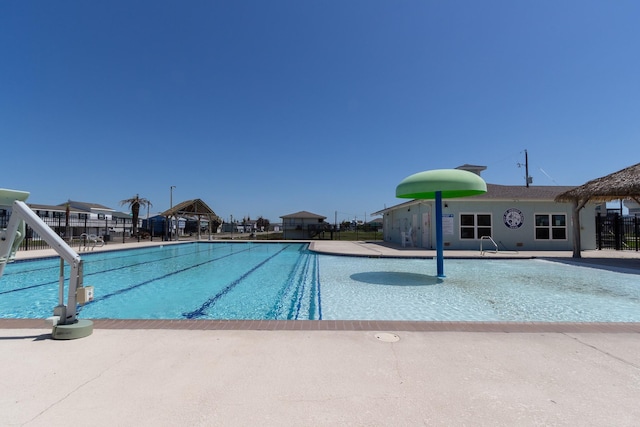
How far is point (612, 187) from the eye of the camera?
39.3 feet

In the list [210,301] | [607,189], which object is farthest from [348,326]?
[607,189]

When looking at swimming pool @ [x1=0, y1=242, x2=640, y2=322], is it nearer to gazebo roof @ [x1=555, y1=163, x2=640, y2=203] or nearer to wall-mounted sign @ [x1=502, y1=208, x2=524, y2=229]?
gazebo roof @ [x1=555, y1=163, x2=640, y2=203]

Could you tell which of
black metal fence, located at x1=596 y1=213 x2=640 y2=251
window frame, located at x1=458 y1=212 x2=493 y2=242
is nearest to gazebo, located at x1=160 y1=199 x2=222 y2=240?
window frame, located at x1=458 y1=212 x2=493 y2=242

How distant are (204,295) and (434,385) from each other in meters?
6.32

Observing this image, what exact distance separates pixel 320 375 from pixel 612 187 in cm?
1522

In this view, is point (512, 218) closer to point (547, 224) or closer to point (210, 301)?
point (547, 224)

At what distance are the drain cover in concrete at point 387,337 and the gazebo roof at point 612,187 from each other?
13.7 meters

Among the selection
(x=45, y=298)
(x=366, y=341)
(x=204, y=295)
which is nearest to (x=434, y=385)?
(x=366, y=341)

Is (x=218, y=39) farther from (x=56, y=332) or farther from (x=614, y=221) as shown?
(x=614, y=221)

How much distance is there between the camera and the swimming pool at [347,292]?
18.8 ft

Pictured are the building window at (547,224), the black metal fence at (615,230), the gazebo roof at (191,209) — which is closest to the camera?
the building window at (547,224)

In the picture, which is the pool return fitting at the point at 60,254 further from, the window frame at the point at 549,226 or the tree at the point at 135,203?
the tree at the point at 135,203

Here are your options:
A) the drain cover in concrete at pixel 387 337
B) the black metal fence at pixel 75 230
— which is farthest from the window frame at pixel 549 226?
the black metal fence at pixel 75 230

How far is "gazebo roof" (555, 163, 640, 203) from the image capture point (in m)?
11.7
